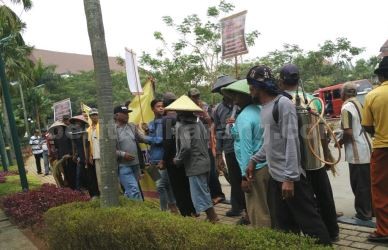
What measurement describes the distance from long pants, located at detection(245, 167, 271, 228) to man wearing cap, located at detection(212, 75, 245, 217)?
4.51 feet

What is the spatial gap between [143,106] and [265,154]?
406 cm

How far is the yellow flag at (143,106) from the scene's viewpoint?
7.42 m

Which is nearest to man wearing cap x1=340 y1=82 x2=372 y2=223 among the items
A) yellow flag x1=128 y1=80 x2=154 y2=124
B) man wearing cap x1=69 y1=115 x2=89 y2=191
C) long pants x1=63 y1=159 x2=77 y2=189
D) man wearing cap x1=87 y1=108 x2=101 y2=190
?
yellow flag x1=128 y1=80 x2=154 y2=124

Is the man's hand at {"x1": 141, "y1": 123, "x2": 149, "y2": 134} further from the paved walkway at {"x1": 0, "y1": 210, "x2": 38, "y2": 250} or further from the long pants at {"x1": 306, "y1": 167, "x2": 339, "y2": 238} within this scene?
the long pants at {"x1": 306, "y1": 167, "x2": 339, "y2": 238}

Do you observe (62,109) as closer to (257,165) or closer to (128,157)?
(128,157)

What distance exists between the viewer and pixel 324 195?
13.6 feet

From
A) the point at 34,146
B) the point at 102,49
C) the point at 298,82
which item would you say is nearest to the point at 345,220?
the point at 298,82

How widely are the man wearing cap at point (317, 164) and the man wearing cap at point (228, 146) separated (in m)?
1.18

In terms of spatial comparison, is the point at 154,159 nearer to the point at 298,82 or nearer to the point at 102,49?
the point at 102,49

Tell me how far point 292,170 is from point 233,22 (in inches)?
164

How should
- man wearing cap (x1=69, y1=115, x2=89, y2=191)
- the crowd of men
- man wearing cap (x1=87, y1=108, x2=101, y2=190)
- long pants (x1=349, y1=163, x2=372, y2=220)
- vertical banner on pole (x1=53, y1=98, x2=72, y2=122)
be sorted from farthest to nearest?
vertical banner on pole (x1=53, y1=98, x2=72, y2=122) → man wearing cap (x1=69, y1=115, x2=89, y2=191) → man wearing cap (x1=87, y1=108, x2=101, y2=190) → long pants (x1=349, y1=163, x2=372, y2=220) → the crowd of men

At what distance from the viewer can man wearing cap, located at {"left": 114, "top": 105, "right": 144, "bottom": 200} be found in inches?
230

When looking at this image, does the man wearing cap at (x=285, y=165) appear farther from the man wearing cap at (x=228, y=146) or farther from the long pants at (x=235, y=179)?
the long pants at (x=235, y=179)

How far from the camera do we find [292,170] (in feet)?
10.6
